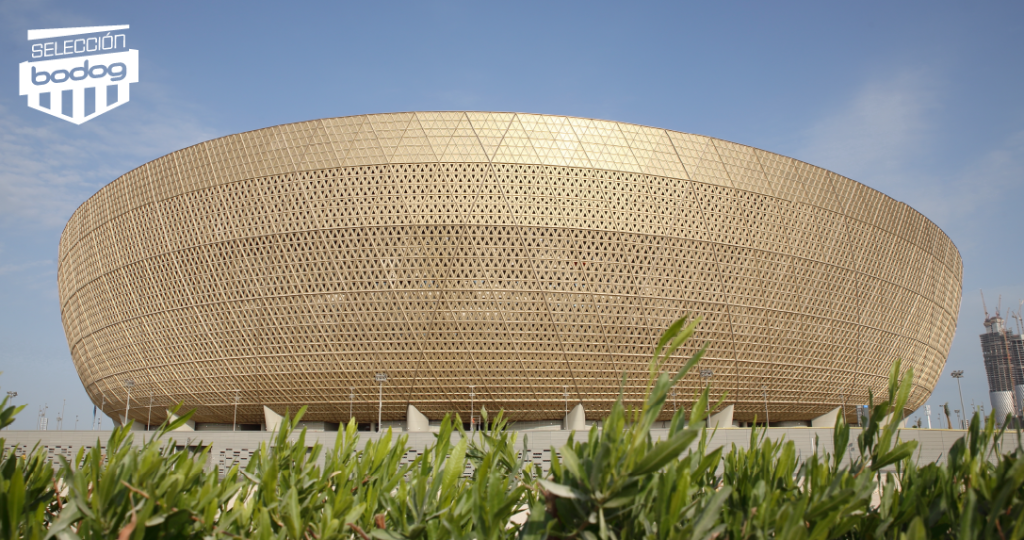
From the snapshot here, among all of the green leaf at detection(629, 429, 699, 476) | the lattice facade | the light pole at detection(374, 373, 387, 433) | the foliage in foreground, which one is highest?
the lattice facade

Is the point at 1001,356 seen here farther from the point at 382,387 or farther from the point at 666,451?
the point at 666,451

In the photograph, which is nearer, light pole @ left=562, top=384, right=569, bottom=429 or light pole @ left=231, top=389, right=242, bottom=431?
light pole @ left=562, top=384, right=569, bottom=429

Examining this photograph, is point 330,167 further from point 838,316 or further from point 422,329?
point 838,316

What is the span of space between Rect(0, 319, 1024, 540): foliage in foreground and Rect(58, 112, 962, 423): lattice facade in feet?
83.9

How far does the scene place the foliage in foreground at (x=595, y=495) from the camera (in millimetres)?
3838

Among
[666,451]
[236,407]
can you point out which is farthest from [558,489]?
[236,407]

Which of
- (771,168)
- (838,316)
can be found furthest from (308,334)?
(838,316)

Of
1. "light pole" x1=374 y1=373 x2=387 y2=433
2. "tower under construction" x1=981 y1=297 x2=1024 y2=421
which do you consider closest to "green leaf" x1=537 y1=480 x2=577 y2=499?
"light pole" x1=374 y1=373 x2=387 y2=433

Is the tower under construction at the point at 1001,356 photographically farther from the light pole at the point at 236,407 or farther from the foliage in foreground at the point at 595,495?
the foliage in foreground at the point at 595,495

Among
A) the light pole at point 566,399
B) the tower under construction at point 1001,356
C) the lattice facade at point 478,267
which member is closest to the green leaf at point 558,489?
the lattice facade at point 478,267

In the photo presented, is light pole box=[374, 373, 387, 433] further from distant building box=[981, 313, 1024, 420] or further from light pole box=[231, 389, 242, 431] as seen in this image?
distant building box=[981, 313, 1024, 420]

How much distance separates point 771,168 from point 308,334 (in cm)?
2417

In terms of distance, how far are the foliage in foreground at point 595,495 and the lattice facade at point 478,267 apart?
2556 cm

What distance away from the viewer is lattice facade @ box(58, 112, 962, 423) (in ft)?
103
